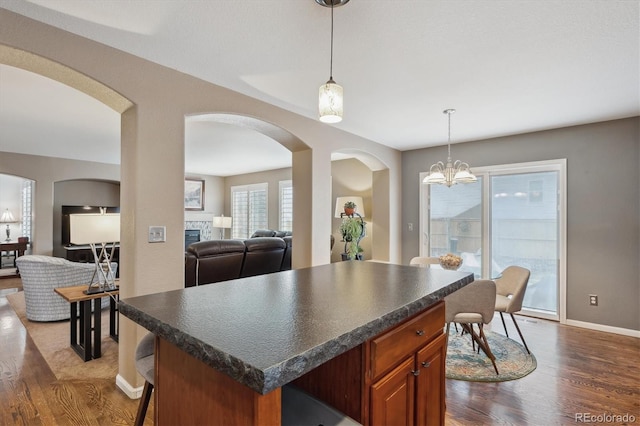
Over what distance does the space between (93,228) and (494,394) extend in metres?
3.51

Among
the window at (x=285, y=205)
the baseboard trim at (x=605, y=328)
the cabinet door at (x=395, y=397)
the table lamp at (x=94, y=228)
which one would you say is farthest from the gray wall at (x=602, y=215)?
the table lamp at (x=94, y=228)

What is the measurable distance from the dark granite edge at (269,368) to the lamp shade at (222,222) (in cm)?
763

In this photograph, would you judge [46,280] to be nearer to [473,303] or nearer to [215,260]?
[215,260]

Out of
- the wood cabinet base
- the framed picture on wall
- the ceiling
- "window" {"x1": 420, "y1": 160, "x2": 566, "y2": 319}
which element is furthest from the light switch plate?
the framed picture on wall

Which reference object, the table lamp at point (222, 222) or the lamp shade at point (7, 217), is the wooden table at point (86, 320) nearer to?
the table lamp at point (222, 222)

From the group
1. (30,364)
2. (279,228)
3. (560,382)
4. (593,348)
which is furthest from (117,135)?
(593,348)

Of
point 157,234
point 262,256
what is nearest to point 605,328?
point 262,256

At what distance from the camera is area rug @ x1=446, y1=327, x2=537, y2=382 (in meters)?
2.68

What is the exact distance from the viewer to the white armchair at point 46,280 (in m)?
3.83

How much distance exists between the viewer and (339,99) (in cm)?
172

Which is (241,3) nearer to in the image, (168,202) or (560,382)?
(168,202)

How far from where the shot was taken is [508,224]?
14.9ft

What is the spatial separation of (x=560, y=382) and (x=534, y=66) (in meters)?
2.50

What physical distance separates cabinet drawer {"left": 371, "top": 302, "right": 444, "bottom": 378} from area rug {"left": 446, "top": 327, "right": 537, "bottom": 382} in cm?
150
